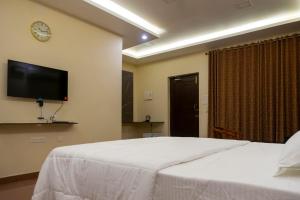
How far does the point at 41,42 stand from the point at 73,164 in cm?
265

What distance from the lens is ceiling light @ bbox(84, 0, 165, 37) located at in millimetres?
3598

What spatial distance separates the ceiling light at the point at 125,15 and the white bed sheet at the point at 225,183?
10.4 ft

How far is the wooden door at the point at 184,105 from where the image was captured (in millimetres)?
5742

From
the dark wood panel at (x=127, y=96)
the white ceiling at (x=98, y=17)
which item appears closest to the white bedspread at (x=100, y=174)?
the white ceiling at (x=98, y=17)

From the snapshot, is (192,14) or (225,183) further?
(192,14)

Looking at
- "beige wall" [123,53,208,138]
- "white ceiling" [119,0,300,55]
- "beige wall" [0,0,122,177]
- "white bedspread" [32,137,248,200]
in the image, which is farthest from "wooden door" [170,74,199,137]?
"white bedspread" [32,137,248,200]

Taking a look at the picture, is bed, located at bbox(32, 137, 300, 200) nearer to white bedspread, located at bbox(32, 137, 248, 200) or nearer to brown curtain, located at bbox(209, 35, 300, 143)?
white bedspread, located at bbox(32, 137, 248, 200)

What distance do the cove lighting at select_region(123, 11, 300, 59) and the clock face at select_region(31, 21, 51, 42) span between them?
8.35 ft

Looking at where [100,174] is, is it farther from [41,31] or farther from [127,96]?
[127,96]

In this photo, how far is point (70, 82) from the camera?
3.76 meters

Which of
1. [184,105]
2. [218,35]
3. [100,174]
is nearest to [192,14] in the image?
[218,35]

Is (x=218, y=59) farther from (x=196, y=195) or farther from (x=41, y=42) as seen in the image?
(x=196, y=195)

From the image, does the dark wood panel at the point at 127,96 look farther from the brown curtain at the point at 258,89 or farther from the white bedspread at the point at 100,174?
the white bedspread at the point at 100,174

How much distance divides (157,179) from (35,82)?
2850 mm
